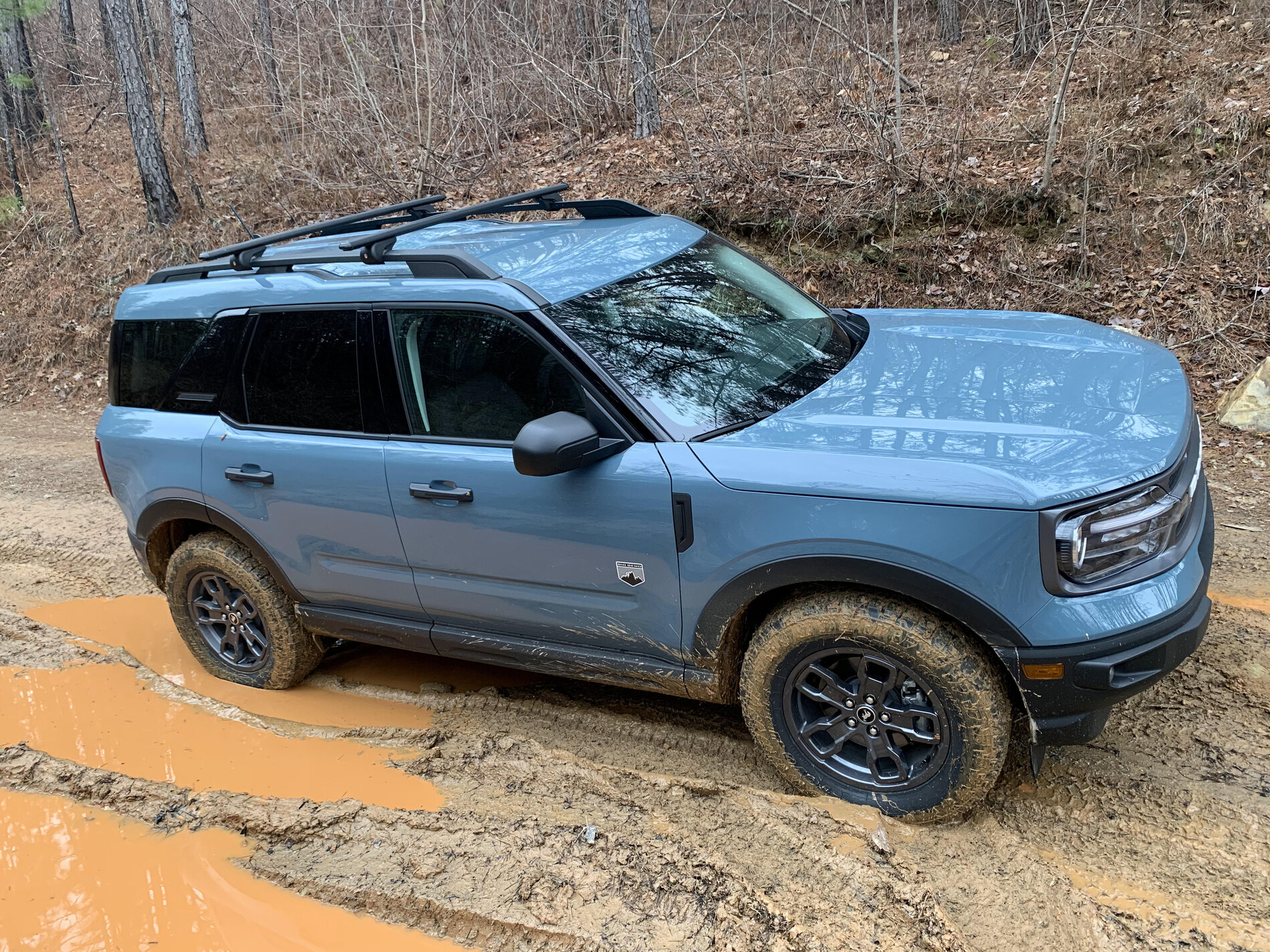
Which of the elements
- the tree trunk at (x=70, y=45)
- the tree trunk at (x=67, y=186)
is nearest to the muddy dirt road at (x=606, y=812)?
the tree trunk at (x=67, y=186)

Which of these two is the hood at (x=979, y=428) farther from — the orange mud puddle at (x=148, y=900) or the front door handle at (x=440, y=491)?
the orange mud puddle at (x=148, y=900)

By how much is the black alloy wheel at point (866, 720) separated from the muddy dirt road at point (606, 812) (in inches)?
5.9

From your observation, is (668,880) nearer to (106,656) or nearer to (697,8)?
(106,656)

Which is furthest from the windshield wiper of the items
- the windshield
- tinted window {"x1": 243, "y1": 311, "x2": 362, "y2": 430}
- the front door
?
tinted window {"x1": 243, "y1": 311, "x2": 362, "y2": 430}

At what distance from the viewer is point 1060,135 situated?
8.26 metres

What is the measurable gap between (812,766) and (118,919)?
236cm

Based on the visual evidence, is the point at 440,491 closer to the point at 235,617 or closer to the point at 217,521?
the point at 217,521

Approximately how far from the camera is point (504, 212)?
4.78 metres

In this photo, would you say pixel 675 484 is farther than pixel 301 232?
No

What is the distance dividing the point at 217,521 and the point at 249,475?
0.38m

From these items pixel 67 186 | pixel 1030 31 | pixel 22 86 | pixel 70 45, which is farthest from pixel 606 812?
pixel 70 45

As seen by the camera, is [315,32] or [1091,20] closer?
[1091,20]

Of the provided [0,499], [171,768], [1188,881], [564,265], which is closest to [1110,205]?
[564,265]

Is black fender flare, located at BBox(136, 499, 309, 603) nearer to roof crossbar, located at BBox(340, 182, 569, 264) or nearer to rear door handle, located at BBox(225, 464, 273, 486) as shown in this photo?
rear door handle, located at BBox(225, 464, 273, 486)
